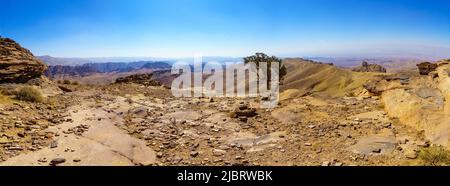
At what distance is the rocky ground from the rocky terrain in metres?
0.03

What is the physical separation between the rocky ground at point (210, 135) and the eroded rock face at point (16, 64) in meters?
5.48

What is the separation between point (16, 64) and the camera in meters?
25.1

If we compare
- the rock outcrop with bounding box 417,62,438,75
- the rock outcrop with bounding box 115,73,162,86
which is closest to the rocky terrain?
the rock outcrop with bounding box 417,62,438,75

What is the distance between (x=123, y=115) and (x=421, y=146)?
14201 millimetres

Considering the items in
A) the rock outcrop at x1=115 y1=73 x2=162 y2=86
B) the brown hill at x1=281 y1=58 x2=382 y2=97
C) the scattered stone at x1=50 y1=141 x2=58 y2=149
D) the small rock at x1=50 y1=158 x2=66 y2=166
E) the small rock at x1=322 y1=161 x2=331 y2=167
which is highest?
the rock outcrop at x1=115 y1=73 x2=162 y2=86

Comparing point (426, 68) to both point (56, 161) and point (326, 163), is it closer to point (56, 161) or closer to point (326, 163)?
point (326, 163)

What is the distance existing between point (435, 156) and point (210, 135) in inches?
333

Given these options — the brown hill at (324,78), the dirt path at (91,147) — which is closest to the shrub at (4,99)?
the dirt path at (91,147)

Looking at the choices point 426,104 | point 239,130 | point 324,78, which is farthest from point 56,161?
point 324,78

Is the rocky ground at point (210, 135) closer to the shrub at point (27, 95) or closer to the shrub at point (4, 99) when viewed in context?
the shrub at point (4, 99)

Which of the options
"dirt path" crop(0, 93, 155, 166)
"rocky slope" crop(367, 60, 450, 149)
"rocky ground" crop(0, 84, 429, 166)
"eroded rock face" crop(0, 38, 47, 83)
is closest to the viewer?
"dirt path" crop(0, 93, 155, 166)

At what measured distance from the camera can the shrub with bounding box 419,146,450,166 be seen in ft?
31.7

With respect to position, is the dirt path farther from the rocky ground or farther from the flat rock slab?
the flat rock slab
